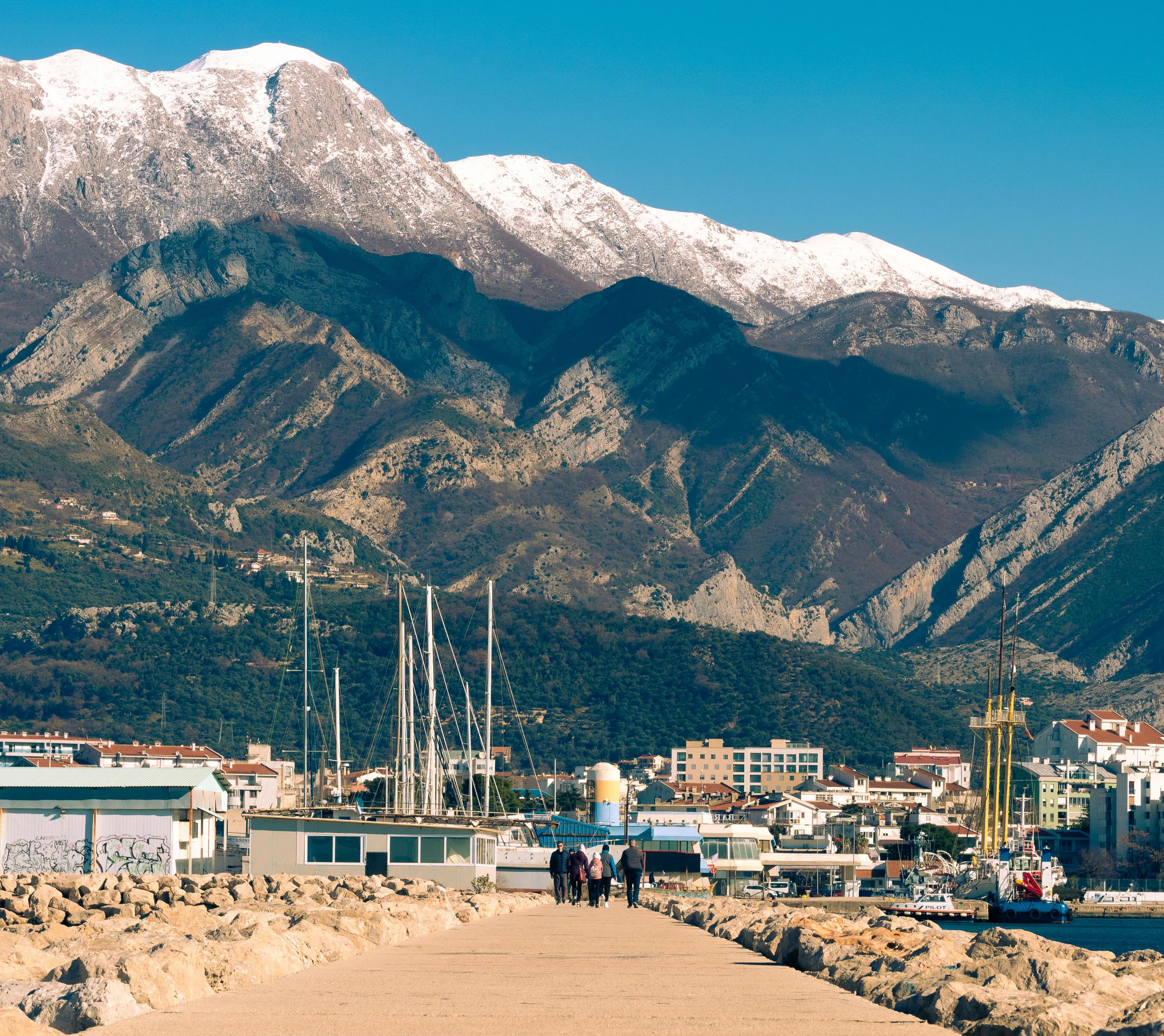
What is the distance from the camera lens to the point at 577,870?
45.0 metres

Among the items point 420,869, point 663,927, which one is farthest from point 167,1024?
point 420,869

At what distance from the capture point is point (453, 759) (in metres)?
195

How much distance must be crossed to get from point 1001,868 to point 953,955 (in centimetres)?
9659

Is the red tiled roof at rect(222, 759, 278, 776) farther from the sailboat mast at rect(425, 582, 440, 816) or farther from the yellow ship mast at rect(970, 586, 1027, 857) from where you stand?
the sailboat mast at rect(425, 582, 440, 816)

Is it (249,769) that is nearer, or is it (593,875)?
(593,875)

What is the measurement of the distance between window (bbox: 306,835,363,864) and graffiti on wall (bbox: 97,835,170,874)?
4317mm

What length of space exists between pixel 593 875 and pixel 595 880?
23 centimetres

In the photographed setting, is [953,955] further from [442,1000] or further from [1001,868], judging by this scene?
[1001,868]

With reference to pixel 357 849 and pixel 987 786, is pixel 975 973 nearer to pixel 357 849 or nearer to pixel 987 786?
pixel 357 849

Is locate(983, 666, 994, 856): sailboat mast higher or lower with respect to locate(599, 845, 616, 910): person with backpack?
lower

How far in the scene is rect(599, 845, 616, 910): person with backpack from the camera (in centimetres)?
4391

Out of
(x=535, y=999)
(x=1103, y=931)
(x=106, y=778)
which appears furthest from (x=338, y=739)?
(x=535, y=999)

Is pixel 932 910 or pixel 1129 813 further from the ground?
pixel 932 910

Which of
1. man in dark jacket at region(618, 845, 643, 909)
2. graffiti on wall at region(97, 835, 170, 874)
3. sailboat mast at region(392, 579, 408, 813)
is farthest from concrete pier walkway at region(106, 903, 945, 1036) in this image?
sailboat mast at region(392, 579, 408, 813)
